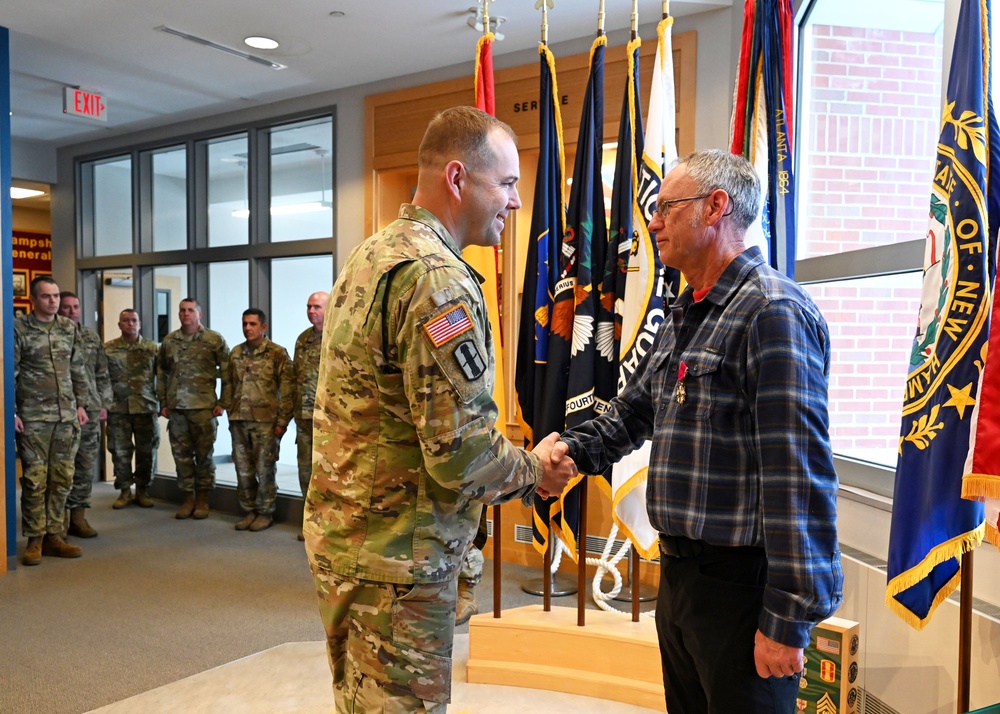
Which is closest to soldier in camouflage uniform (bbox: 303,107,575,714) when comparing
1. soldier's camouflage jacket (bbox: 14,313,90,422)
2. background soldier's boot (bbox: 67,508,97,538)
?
soldier's camouflage jacket (bbox: 14,313,90,422)

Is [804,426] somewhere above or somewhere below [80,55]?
below

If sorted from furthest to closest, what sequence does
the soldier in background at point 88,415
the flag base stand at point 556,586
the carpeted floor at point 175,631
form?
the soldier in background at point 88,415 → the flag base stand at point 556,586 → the carpeted floor at point 175,631

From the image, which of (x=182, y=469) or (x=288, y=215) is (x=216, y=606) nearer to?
(x=182, y=469)

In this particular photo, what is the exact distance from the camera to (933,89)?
280cm

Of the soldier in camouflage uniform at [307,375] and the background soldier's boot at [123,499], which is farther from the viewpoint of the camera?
the background soldier's boot at [123,499]

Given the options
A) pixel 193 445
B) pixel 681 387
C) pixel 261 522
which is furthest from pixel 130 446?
pixel 681 387

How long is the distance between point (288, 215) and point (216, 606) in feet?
10.2

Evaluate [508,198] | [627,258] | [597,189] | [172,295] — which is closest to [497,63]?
[597,189]

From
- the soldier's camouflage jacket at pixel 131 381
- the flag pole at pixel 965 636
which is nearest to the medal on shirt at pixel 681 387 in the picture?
the flag pole at pixel 965 636

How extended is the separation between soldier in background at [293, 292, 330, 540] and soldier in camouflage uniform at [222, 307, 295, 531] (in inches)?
8.4

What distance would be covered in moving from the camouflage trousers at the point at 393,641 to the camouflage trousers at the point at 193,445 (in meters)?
4.94

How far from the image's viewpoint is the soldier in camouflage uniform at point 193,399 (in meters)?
6.04

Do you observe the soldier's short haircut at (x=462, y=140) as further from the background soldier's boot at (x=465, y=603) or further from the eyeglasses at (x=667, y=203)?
the background soldier's boot at (x=465, y=603)

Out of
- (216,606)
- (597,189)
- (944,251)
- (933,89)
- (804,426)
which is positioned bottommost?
(216,606)
